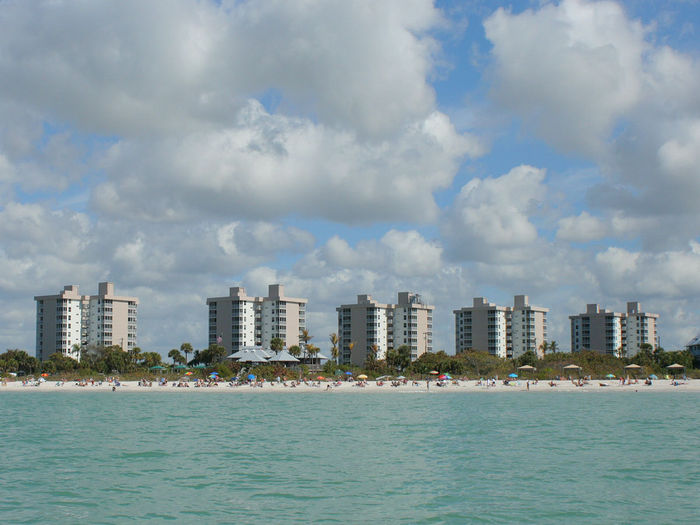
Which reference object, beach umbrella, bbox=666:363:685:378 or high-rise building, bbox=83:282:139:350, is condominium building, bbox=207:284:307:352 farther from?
beach umbrella, bbox=666:363:685:378

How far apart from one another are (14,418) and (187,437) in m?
23.4

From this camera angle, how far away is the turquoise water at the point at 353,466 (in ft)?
81.5

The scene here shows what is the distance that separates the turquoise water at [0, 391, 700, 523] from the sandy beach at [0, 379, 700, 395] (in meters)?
31.9

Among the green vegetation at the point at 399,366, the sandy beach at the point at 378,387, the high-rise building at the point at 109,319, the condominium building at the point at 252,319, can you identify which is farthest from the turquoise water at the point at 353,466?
the high-rise building at the point at 109,319

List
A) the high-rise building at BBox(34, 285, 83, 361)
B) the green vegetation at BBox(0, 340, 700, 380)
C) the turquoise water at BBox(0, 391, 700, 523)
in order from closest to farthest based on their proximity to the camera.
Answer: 1. the turquoise water at BBox(0, 391, 700, 523)
2. the green vegetation at BBox(0, 340, 700, 380)
3. the high-rise building at BBox(34, 285, 83, 361)

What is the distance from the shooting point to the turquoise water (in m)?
24.8

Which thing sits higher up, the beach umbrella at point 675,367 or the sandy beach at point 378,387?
the beach umbrella at point 675,367

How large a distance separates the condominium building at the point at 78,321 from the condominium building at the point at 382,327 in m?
52.1

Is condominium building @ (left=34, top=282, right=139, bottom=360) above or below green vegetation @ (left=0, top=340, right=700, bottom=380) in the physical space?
above

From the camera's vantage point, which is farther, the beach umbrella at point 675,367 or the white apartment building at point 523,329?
the white apartment building at point 523,329

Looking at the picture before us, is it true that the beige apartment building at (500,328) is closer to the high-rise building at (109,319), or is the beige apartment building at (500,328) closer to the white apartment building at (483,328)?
the white apartment building at (483,328)

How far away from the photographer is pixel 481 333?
183500mm

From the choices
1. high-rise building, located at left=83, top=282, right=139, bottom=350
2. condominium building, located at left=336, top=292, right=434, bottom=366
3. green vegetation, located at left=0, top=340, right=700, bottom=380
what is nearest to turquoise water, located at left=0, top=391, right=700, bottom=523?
green vegetation, located at left=0, top=340, right=700, bottom=380

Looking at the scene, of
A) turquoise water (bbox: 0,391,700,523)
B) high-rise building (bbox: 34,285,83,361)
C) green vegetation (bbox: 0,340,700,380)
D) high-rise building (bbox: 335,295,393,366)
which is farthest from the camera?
high-rise building (bbox: 335,295,393,366)
